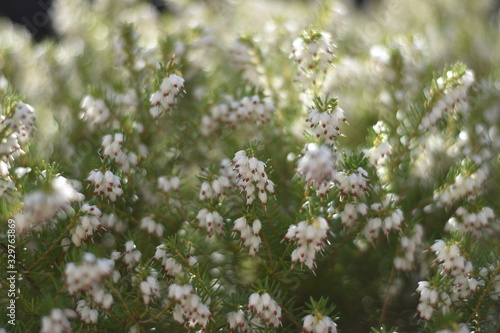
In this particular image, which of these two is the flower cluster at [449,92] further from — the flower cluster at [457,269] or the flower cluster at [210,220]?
the flower cluster at [210,220]

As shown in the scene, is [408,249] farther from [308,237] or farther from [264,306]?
[264,306]

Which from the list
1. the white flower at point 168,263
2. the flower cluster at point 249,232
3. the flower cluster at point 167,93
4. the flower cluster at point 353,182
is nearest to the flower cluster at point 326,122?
the flower cluster at point 353,182

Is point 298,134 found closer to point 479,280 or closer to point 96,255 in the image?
point 479,280

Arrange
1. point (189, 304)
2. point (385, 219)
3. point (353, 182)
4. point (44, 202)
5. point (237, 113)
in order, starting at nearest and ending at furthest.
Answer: point (44, 202) < point (189, 304) < point (353, 182) < point (385, 219) < point (237, 113)

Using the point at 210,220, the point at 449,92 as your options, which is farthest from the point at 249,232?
the point at 449,92

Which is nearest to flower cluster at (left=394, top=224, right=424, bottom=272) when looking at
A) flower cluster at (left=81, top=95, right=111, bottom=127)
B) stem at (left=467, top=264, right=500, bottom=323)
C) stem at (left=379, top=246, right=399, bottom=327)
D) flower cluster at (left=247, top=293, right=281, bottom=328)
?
stem at (left=379, top=246, right=399, bottom=327)

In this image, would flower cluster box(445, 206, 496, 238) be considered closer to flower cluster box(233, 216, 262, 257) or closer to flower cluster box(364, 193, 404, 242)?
flower cluster box(364, 193, 404, 242)
